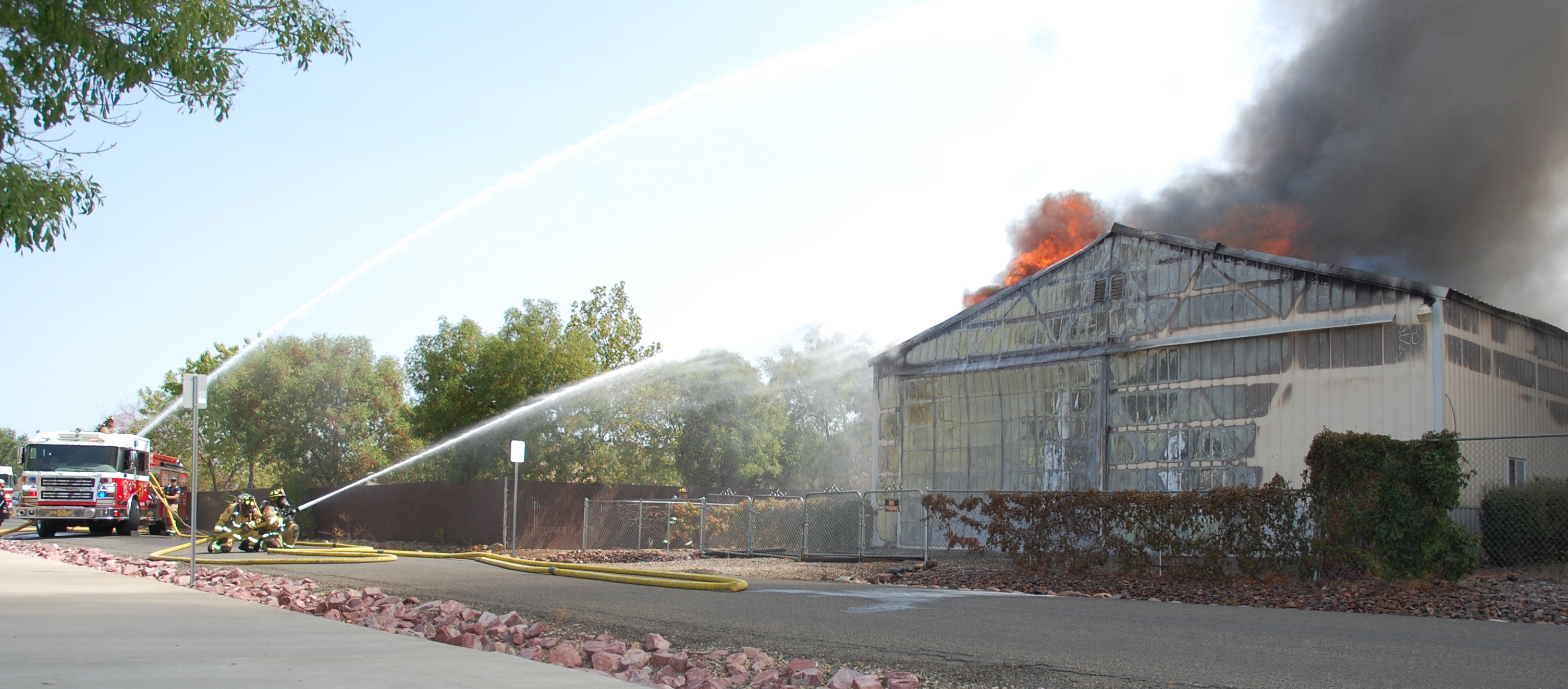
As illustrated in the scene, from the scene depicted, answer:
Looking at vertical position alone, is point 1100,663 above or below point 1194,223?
below

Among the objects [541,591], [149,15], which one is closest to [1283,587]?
[541,591]

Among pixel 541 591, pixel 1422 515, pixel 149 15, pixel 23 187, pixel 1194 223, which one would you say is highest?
pixel 1194 223

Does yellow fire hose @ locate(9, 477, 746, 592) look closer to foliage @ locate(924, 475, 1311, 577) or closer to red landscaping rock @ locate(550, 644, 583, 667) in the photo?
foliage @ locate(924, 475, 1311, 577)

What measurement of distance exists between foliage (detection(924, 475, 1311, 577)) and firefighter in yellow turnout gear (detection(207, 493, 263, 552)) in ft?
43.6

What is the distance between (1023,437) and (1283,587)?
10821mm

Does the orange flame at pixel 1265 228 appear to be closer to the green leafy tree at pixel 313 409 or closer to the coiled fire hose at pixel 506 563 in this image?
the coiled fire hose at pixel 506 563

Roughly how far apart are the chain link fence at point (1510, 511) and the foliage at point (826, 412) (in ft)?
130

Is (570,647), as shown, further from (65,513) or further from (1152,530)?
(65,513)

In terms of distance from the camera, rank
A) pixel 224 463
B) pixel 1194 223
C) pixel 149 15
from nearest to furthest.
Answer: pixel 149 15
pixel 1194 223
pixel 224 463

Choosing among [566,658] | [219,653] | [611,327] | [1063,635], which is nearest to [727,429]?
[611,327]

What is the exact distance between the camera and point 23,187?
862 cm

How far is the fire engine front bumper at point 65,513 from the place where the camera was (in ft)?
97.7

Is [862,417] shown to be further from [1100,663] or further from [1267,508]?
[1100,663]

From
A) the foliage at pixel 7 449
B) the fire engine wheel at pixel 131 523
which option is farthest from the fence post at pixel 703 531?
the foliage at pixel 7 449
